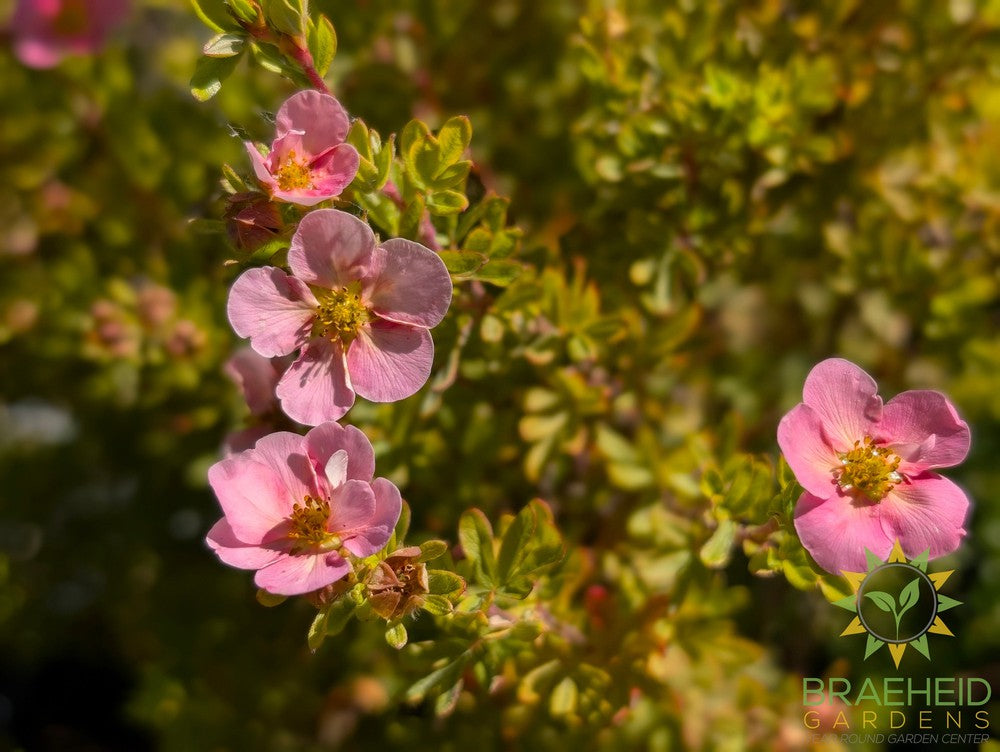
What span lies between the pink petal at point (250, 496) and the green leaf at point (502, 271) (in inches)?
15.6

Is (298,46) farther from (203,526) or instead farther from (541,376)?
(203,526)

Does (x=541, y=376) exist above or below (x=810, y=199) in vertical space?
below

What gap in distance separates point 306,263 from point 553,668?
0.75 m

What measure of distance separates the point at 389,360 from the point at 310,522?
0.75 feet

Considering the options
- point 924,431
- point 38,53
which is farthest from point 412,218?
point 38,53

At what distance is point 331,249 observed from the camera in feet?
3.49

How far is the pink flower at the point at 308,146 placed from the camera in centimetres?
105

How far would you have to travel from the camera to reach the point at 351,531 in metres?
1.04

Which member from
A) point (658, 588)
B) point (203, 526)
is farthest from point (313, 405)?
point (203, 526)

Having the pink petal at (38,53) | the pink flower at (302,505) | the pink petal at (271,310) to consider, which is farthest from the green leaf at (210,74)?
the pink petal at (38,53)

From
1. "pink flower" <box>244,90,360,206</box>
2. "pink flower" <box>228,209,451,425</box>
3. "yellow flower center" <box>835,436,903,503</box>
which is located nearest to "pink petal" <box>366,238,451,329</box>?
"pink flower" <box>228,209,451,425</box>

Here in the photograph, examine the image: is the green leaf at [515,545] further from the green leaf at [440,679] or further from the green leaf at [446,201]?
the green leaf at [446,201]

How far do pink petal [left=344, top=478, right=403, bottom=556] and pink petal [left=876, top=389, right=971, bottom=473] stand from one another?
0.65 m

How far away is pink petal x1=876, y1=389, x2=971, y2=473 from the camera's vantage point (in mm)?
1114
